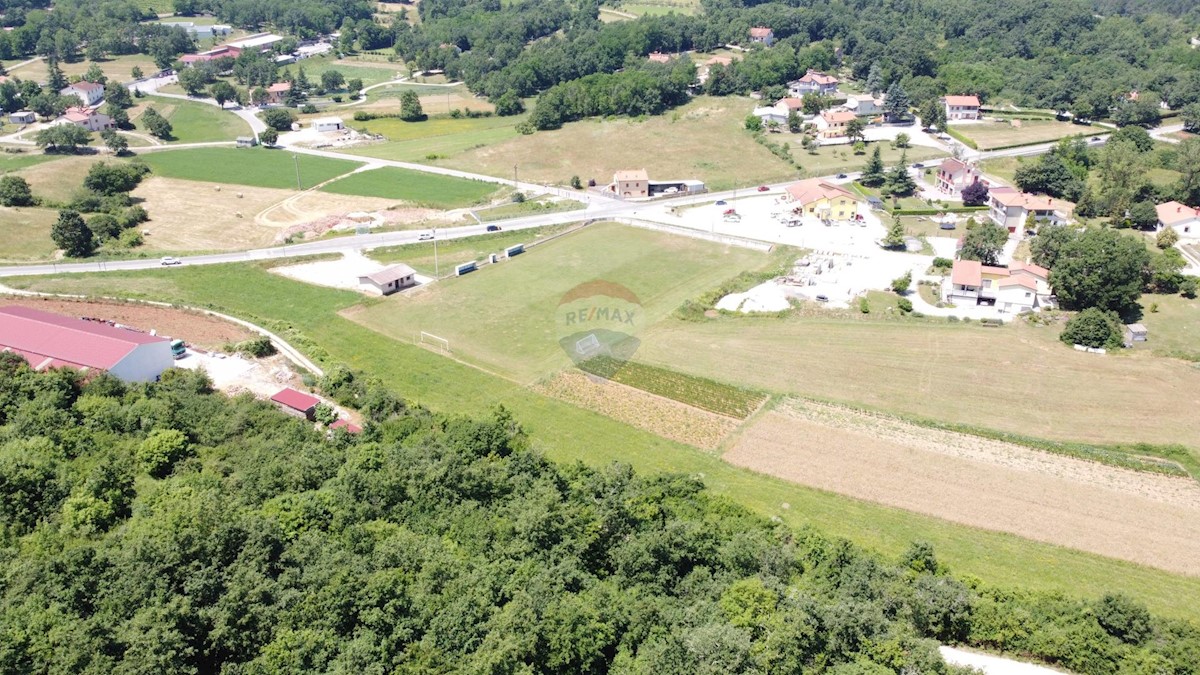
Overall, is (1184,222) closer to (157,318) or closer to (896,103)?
(896,103)

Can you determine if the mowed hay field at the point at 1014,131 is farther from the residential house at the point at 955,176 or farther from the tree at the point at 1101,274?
the tree at the point at 1101,274

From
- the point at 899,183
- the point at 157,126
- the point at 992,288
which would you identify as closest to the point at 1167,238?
the point at 899,183

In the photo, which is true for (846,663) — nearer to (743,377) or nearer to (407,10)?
(743,377)

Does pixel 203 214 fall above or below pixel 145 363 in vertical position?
above

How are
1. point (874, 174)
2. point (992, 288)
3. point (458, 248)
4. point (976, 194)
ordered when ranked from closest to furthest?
1. point (992, 288)
2. point (458, 248)
3. point (976, 194)
4. point (874, 174)

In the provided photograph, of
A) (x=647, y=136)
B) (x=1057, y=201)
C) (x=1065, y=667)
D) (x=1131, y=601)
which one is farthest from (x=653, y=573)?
(x=647, y=136)
